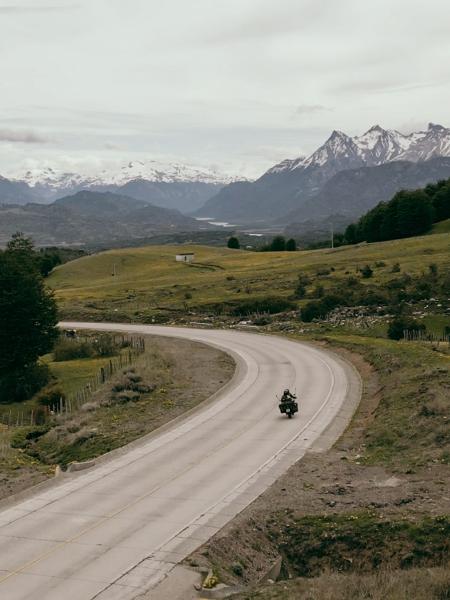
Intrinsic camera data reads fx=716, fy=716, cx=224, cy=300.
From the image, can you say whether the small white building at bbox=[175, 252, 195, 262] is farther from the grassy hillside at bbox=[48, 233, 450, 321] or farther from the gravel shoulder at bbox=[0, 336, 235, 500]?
the gravel shoulder at bbox=[0, 336, 235, 500]

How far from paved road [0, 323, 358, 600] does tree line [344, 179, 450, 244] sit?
108 m

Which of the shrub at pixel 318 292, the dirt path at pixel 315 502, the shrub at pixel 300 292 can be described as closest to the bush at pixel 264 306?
the shrub at pixel 300 292

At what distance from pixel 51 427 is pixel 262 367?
19.0 metres

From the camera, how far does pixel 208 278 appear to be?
12106 centimetres

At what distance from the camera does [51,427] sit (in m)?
42.5

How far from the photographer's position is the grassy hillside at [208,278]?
97.0 meters

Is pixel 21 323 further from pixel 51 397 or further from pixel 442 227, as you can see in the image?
pixel 442 227

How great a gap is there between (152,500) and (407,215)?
130 meters

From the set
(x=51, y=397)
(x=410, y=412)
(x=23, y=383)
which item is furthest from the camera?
(x=23, y=383)

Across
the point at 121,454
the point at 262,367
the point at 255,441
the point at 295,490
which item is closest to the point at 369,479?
the point at 295,490

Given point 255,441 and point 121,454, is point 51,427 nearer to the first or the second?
point 121,454

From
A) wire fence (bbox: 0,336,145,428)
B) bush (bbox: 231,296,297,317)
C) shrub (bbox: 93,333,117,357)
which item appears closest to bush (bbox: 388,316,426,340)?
bush (bbox: 231,296,297,317)

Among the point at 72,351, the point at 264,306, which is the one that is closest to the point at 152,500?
the point at 72,351

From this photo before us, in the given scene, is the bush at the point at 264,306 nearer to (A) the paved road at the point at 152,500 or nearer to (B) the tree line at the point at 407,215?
(A) the paved road at the point at 152,500
